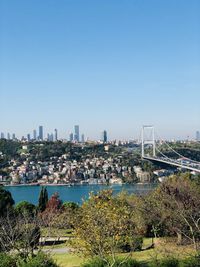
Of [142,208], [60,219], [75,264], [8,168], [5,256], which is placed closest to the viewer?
[5,256]

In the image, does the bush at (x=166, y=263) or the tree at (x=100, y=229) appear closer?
the bush at (x=166, y=263)

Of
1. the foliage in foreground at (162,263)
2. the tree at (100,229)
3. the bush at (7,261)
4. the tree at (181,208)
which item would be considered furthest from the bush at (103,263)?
the tree at (181,208)

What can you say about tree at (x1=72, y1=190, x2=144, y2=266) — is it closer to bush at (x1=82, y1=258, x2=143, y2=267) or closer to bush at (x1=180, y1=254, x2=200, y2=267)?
bush at (x1=82, y1=258, x2=143, y2=267)

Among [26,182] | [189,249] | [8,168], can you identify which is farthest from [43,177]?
[189,249]

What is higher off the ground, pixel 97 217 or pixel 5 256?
pixel 97 217

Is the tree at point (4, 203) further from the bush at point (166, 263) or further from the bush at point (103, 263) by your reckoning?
the bush at point (166, 263)

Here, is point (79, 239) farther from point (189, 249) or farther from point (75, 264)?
point (189, 249)

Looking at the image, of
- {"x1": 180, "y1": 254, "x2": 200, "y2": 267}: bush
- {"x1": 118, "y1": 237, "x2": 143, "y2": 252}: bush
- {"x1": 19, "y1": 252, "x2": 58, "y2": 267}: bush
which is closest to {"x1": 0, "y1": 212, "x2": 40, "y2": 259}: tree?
{"x1": 19, "y1": 252, "x2": 58, "y2": 267}: bush
